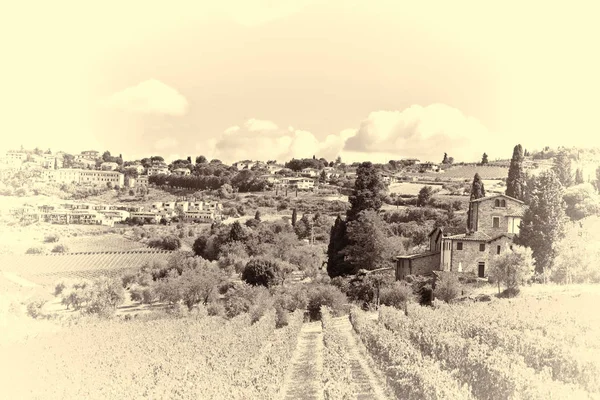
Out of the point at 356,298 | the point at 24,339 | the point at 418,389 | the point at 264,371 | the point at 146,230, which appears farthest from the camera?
the point at 146,230

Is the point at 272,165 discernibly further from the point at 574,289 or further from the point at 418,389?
the point at 418,389

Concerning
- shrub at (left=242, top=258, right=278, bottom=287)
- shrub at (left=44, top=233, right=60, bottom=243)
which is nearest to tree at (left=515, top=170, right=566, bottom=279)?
shrub at (left=242, top=258, right=278, bottom=287)

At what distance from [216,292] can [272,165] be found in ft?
256

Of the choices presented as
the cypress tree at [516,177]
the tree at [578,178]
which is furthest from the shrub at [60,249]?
the tree at [578,178]

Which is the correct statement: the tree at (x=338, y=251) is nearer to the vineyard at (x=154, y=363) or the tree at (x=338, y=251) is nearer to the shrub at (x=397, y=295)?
the shrub at (x=397, y=295)

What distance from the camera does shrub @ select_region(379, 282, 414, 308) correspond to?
101ft

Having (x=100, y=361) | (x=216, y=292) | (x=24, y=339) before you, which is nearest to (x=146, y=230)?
(x=216, y=292)

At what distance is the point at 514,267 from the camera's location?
27.3 m

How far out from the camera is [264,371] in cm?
1622

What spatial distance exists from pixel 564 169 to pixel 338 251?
30.0 m

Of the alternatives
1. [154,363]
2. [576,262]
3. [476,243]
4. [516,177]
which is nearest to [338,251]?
[476,243]

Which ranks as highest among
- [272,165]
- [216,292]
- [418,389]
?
[272,165]

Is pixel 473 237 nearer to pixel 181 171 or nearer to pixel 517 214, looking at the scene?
pixel 517 214

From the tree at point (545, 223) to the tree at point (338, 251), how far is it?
12208mm
